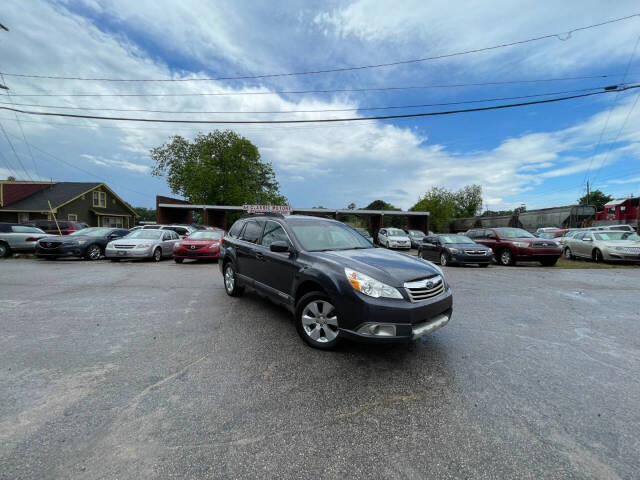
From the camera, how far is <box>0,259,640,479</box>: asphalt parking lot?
1797 mm

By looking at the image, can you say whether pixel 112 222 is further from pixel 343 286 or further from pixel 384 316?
pixel 384 316

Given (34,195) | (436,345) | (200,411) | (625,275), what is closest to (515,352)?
(436,345)

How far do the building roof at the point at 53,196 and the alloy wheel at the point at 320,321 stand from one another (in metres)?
34.3

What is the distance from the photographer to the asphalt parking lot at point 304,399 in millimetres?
1797

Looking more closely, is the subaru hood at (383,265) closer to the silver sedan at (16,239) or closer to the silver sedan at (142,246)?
the silver sedan at (142,246)

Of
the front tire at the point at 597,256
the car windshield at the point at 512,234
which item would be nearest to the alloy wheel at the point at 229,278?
the car windshield at the point at 512,234

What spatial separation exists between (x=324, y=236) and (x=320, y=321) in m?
1.46

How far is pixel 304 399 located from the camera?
2.46m

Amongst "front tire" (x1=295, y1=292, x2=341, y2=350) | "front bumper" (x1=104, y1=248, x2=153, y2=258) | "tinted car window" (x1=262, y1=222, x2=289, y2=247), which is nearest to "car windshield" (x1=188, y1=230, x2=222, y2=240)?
"front bumper" (x1=104, y1=248, x2=153, y2=258)

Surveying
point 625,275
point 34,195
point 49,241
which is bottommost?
point 625,275

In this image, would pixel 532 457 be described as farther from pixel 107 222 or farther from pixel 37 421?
pixel 107 222

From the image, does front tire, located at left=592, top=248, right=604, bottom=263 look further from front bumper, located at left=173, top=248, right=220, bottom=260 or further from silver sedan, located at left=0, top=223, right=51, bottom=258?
silver sedan, located at left=0, top=223, right=51, bottom=258

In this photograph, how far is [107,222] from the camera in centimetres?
3538

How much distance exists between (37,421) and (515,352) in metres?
4.59
